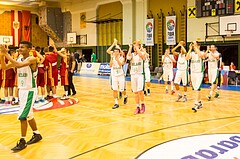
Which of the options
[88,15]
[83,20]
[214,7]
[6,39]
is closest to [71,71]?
[214,7]

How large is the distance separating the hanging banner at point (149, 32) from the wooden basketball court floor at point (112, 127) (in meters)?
13.0

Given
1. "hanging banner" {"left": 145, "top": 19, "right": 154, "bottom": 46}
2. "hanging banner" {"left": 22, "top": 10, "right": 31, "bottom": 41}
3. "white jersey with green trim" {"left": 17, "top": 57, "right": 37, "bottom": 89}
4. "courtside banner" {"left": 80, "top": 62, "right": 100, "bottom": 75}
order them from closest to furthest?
"white jersey with green trim" {"left": 17, "top": 57, "right": 37, "bottom": 89}
"hanging banner" {"left": 145, "top": 19, "right": 154, "bottom": 46}
"courtside banner" {"left": 80, "top": 62, "right": 100, "bottom": 75}
"hanging banner" {"left": 22, "top": 10, "right": 31, "bottom": 41}

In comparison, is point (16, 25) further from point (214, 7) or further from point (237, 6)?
point (237, 6)

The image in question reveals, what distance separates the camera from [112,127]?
23.6ft

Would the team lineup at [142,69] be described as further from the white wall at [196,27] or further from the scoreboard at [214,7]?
the white wall at [196,27]

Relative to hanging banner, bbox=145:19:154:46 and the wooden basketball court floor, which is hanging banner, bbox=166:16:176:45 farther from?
the wooden basketball court floor

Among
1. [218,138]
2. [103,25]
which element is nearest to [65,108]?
[218,138]

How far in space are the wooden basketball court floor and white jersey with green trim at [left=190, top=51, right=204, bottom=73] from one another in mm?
1224

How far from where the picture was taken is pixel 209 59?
11414mm

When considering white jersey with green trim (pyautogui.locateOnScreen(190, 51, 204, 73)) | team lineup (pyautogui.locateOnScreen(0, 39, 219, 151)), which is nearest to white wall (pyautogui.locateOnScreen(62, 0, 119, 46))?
team lineup (pyautogui.locateOnScreen(0, 39, 219, 151))

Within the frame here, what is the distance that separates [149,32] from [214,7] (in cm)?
686

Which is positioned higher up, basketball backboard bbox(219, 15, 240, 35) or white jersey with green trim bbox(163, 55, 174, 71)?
basketball backboard bbox(219, 15, 240, 35)

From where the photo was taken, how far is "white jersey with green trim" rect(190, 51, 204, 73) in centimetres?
930

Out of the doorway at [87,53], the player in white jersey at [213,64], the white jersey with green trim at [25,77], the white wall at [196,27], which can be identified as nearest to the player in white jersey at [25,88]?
the white jersey with green trim at [25,77]
